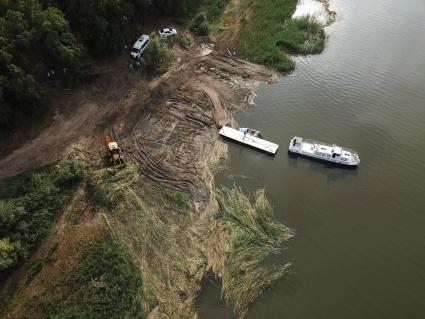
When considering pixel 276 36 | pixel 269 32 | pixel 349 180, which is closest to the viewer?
pixel 349 180

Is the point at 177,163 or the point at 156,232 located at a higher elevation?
the point at 177,163

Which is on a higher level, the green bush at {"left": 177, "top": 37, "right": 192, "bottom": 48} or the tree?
the green bush at {"left": 177, "top": 37, "right": 192, "bottom": 48}

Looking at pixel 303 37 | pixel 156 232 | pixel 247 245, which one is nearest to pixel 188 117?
pixel 156 232

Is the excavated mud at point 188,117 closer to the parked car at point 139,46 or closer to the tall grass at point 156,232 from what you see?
the tall grass at point 156,232

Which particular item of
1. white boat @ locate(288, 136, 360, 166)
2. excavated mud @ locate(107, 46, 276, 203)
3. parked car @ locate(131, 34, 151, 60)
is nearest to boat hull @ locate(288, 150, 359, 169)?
white boat @ locate(288, 136, 360, 166)

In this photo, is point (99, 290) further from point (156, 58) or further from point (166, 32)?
point (166, 32)

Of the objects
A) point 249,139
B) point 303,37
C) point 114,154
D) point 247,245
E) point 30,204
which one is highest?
point 303,37

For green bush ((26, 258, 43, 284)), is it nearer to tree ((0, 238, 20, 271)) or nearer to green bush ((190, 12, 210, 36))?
tree ((0, 238, 20, 271))
